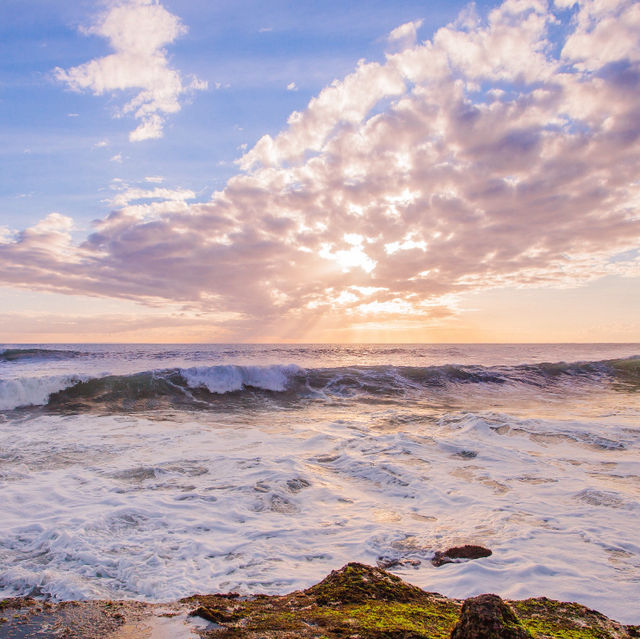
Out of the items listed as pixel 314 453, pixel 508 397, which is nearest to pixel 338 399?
pixel 508 397

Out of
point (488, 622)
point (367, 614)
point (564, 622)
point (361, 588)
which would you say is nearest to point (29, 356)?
point (361, 588)

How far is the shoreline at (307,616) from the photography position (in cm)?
232

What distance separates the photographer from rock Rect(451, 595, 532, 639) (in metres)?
1.79

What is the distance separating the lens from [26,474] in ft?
21.7

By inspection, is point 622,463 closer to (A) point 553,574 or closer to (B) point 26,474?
(A) point 553,574

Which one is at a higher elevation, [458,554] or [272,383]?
[458,554]

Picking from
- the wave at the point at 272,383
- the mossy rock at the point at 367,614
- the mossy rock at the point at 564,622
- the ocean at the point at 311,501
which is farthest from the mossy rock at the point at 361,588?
the wave at the point at 272,383

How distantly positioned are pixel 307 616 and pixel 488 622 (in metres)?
1.19

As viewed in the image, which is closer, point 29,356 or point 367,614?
point 367,614

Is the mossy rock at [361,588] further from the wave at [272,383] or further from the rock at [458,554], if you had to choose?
the wave at [272,383]

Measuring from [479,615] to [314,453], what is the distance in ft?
21.8

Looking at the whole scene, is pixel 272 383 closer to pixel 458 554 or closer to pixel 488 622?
pixel 458 554

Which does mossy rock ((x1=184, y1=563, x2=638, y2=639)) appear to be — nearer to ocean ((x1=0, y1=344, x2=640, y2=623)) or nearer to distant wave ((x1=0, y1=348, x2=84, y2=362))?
ocean ((x1=0, y1=344, x2=640, y2=623))

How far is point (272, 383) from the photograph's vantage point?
20625mm
